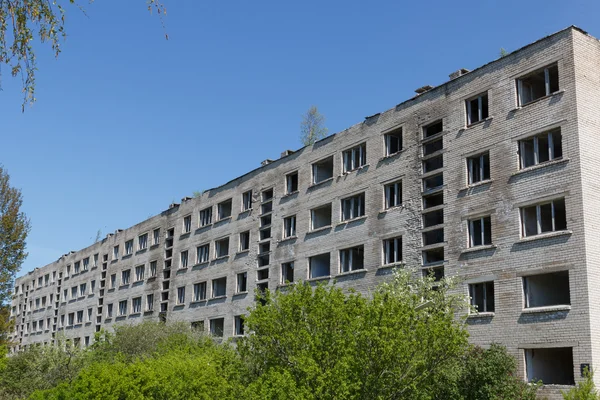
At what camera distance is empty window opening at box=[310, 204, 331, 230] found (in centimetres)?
4009

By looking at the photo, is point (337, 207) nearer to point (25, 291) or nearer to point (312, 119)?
point (312, 119)

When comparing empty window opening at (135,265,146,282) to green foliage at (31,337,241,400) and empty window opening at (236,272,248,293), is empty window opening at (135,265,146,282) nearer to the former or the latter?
empty window opening at (236,272,248,293)

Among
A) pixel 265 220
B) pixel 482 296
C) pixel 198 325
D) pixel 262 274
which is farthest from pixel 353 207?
pixel 198 325

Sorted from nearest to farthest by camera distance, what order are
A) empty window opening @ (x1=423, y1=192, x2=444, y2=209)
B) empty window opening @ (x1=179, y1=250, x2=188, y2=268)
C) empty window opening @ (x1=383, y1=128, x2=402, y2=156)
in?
empty window opening @ (x1=423, y1=192, x2=444, y2=209), empty window opening @ (x1=383, y1=128, x2=402, y2=156), empty window opening @ (x1=179, y1=250, x2=188, y2=268)

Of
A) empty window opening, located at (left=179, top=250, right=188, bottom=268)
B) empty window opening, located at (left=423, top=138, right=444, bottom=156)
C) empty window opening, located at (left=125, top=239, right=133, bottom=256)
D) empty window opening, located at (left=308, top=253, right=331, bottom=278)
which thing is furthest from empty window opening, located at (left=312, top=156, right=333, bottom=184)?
empty window opening, located at (left=125, top=239, right=133, bottom=256)

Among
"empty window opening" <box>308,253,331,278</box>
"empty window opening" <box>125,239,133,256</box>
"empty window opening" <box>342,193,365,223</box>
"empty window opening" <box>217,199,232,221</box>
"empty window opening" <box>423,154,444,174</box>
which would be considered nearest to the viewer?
"empty window opening" <box>423,154,444,174</box>

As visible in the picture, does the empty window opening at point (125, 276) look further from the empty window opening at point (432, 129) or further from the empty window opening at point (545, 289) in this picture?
the empty window opening at point (545, 289)

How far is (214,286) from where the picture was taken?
1925 inches

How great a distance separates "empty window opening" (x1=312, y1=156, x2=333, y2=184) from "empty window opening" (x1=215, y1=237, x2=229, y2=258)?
1116 cm

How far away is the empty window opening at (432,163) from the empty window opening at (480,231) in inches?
157

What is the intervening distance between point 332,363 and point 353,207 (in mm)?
18084

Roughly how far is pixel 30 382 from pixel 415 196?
2685 cm

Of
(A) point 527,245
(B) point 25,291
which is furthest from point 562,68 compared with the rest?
(B) point 25,291

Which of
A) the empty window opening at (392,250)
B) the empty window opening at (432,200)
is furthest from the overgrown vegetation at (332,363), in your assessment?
the empty window opening at (432,200)
